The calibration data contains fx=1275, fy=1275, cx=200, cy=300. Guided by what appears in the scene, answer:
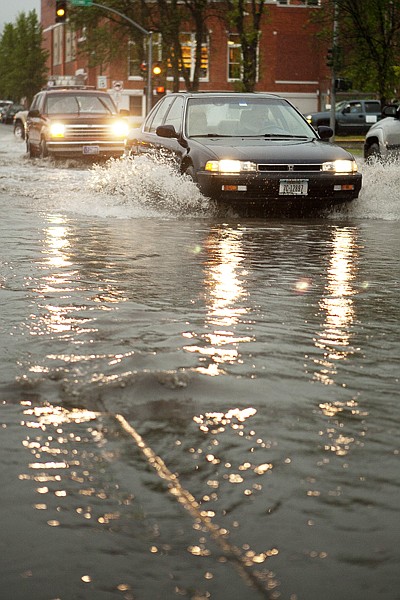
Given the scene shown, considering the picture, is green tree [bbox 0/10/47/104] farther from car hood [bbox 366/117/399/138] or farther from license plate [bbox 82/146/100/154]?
car hood [bbox 366/117/399/138]

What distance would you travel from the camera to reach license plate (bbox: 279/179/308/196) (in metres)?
14.1

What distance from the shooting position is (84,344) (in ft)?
20.2

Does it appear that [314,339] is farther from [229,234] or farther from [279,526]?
[229,234]

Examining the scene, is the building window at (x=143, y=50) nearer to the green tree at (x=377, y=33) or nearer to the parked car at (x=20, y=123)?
the parked car at (x=20, y=123)

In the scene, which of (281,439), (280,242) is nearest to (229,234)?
(280,242)

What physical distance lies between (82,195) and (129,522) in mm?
14576

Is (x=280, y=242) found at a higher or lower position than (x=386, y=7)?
lower

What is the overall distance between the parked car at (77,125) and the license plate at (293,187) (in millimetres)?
13956

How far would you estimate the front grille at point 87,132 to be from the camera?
2770 centimetres

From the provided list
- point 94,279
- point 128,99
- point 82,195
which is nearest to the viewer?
point 94,279

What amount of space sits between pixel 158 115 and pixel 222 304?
32.0 feet

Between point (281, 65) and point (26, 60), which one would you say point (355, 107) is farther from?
point (26, 60)

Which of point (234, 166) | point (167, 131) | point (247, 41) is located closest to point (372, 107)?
point (247, 41)

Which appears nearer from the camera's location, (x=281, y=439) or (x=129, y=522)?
(x=129, y=522)
